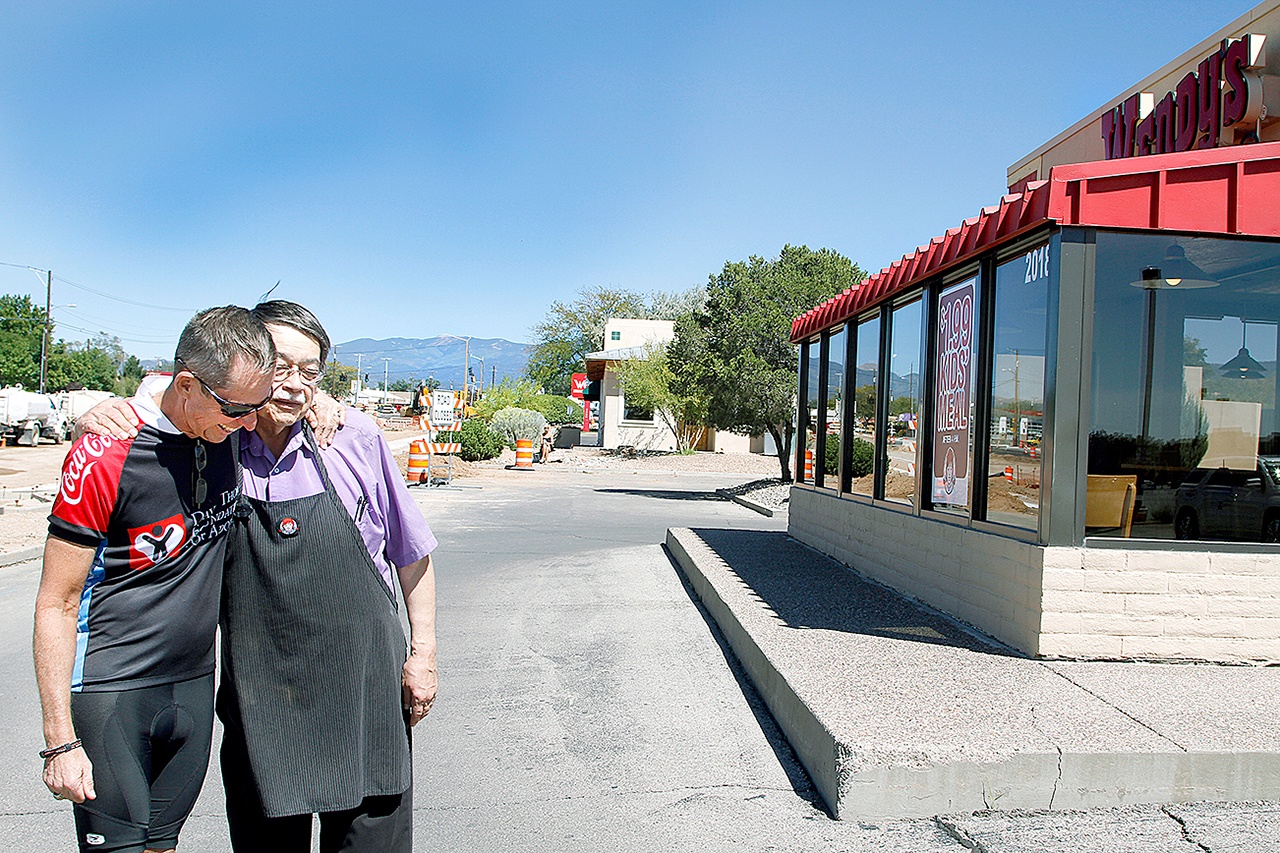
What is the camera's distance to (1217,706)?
4.91 metres

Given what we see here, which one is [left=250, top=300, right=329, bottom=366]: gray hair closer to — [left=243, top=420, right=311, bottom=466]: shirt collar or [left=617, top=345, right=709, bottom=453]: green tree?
[left=243, top=420, right=311, bottom=466]: shirt collar

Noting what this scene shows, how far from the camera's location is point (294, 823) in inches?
104

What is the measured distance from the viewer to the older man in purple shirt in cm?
255

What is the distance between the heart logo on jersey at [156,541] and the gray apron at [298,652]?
14cm

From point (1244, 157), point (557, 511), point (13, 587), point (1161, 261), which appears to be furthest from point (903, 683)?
point (557, 511)

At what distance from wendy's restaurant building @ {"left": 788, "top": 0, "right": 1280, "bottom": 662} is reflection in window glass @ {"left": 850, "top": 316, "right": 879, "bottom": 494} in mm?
1902

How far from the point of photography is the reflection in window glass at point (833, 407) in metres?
11.1

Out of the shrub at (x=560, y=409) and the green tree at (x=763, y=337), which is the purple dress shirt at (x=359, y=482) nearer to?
the green tree at (x=763, y=337)

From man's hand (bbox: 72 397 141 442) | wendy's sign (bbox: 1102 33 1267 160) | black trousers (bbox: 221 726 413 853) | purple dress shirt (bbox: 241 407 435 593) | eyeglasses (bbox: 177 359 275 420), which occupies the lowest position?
black trousers (bbox: 221 726 413 853)

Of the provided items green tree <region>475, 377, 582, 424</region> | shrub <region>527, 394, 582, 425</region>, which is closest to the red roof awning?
green tree <region>475, 377, 582, 424</region>

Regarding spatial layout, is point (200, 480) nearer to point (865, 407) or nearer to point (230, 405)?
Result: point (230, 405)

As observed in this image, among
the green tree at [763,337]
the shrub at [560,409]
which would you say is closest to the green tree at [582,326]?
the shrub at [560,409]

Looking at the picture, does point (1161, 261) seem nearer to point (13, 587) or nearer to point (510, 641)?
point (510, 641)

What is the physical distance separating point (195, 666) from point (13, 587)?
27.9 feet
